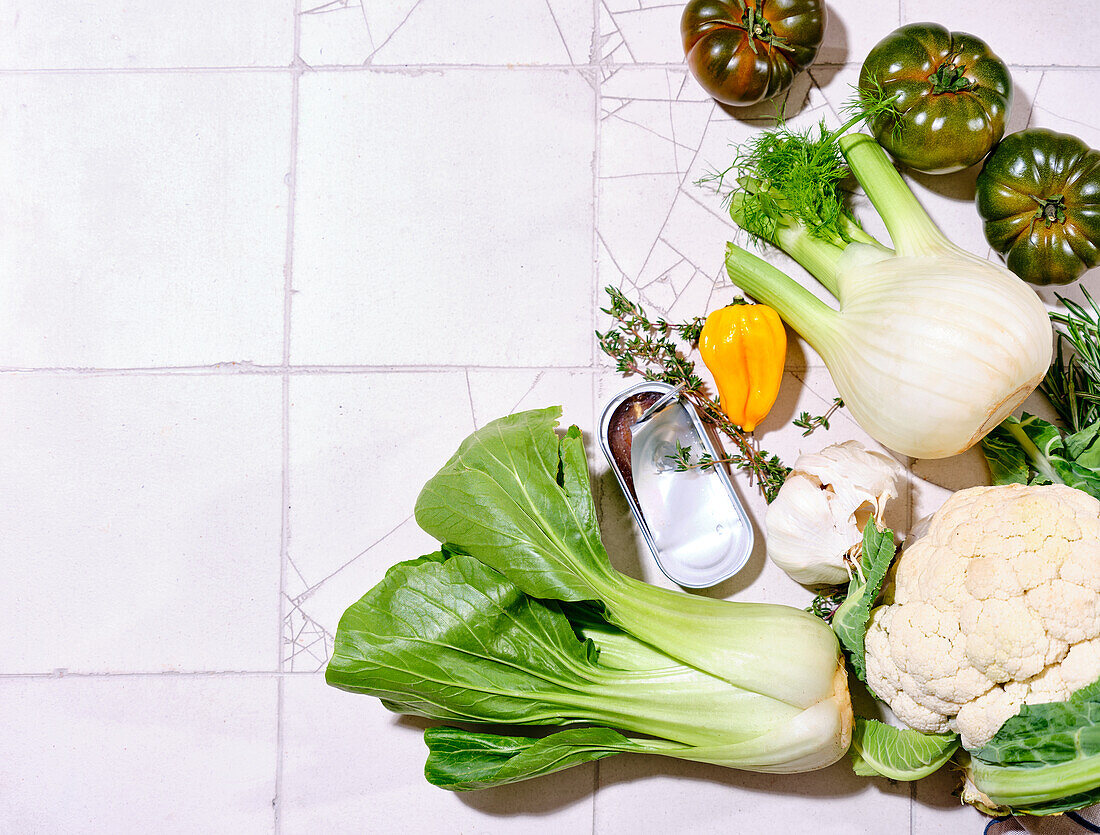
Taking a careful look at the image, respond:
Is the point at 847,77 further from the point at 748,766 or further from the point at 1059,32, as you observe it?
the point at 748,766

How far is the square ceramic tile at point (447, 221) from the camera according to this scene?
1.39 meters

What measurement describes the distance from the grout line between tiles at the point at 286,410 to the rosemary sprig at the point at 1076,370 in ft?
4.22

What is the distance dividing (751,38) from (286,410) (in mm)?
1003

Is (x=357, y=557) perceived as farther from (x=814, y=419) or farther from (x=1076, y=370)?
(x=1076, y=370)

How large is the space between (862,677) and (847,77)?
1.02 metres

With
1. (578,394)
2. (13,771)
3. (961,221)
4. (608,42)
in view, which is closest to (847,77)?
(961,221)

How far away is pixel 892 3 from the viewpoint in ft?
4.58

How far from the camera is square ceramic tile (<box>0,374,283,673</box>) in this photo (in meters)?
1.39

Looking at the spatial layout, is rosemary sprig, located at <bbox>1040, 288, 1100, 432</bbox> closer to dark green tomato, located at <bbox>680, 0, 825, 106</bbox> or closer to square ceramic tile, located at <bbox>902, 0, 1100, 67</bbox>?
square ceramic tile, located at <bbox>902, 0, 1100, 67</bbox>

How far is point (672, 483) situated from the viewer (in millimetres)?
1318

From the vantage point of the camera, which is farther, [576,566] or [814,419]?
[814,419]

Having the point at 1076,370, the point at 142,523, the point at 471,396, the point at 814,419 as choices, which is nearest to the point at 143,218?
the point at 142,523

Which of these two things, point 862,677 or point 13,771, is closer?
point 862,677

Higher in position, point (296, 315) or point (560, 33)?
point (560, 33)
